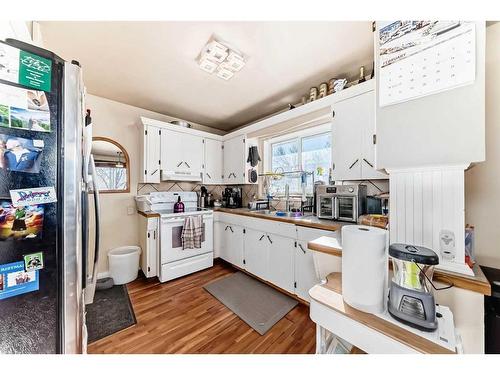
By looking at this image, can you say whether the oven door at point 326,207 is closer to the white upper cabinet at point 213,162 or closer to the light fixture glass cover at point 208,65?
the light fixture glass cover at point 208,65

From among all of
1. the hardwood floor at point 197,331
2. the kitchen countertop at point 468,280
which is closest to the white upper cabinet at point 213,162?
the hardwood floor at point 197,331

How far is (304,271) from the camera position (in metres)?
1.81

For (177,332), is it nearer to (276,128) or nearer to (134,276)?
(134,276)

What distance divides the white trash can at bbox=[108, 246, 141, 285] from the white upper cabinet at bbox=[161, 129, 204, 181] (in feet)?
3.71

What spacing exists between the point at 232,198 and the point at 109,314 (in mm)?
2093

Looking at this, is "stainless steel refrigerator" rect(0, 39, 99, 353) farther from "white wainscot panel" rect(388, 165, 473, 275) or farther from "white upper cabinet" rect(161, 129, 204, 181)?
"white upper cabinet" rect(161, 129, 204, 181)

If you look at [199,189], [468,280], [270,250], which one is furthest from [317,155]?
[199,189]

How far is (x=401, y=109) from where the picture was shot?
0.92 metres

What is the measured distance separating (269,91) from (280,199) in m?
1.50

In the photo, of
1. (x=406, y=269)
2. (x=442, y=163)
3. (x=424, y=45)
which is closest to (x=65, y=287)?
(x=406, y=269)

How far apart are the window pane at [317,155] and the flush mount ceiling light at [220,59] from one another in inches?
54.5

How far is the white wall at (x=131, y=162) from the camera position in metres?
2.40

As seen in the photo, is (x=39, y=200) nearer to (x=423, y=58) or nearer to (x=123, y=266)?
(x=423, y=58)
